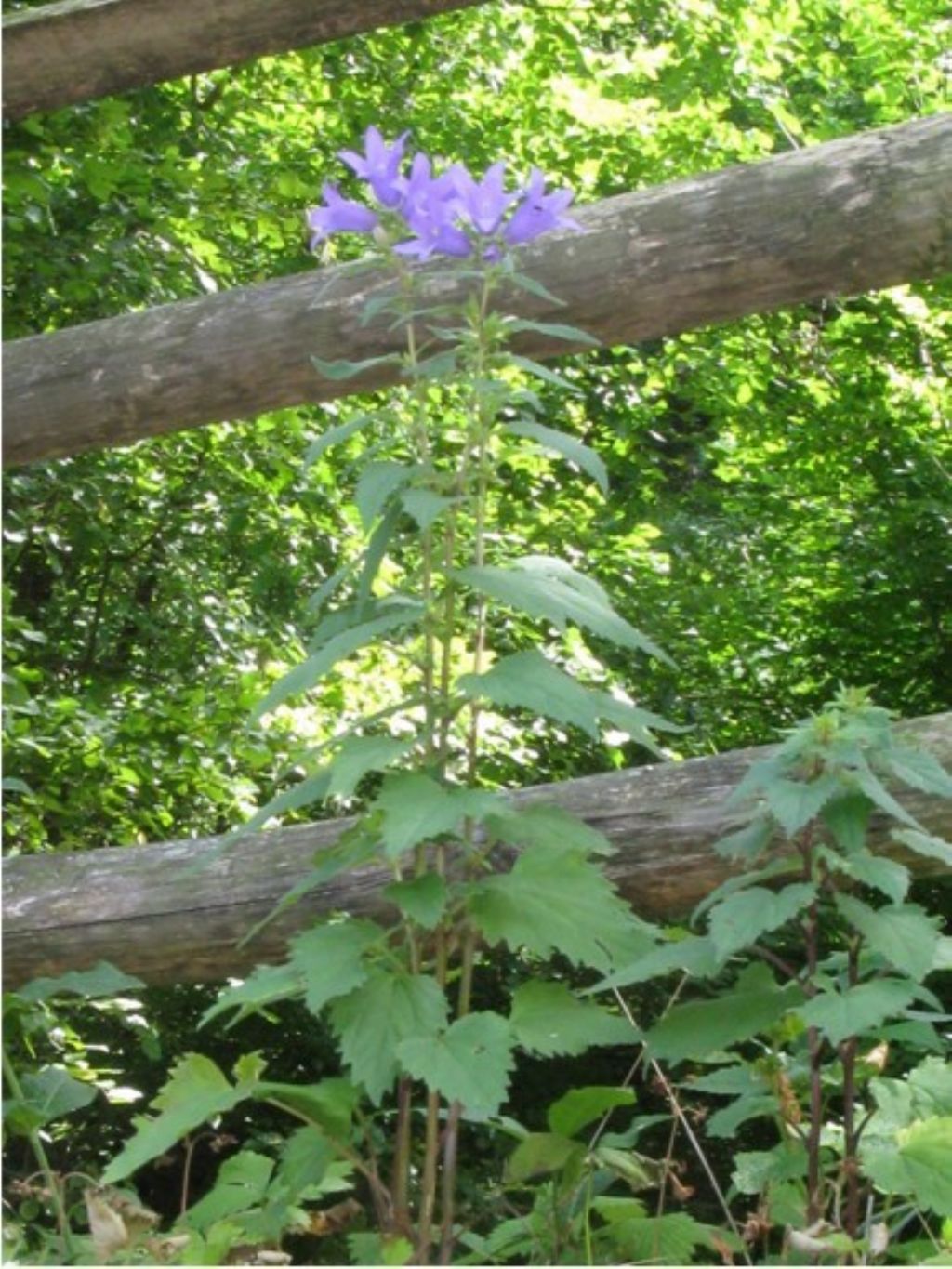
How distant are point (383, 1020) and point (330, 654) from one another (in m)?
0.25

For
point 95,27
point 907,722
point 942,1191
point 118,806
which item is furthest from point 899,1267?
point 118,806

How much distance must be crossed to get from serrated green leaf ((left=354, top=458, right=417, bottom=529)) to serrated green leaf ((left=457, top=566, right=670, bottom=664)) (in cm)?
8

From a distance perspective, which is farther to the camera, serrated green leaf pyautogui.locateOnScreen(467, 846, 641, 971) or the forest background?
the forest background

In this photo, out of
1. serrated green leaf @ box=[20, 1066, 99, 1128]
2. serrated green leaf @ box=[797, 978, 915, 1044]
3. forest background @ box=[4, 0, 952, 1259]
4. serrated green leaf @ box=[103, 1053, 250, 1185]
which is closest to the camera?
serrated green leaf @ box=[797, 978, 915, 1044]

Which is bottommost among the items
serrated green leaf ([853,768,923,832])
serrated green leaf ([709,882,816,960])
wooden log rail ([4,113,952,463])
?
serrated green leaf ([709,882,816,960])

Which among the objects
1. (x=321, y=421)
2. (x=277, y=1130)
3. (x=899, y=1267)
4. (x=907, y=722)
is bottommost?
(x=277, y=1130)

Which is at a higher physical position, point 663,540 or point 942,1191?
point 663,540

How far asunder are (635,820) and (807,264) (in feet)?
2.35

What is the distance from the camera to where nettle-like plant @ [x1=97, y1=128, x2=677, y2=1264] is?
148 centimetres

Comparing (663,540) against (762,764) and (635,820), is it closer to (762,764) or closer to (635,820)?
(635,820)

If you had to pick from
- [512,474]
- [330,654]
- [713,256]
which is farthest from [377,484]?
[512,474]

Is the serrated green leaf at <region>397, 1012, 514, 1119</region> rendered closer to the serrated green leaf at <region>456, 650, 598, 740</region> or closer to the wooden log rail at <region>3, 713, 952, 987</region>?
the serrated green leaf at <region>456, 650, 598, 740</region>

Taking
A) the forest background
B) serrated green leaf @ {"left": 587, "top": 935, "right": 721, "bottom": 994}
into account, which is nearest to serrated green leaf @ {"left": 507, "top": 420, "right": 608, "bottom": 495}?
serrated green leaf @ {"left": 587, "top": 935, "right": 721, "bottom": 994}

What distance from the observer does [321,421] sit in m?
5.91
